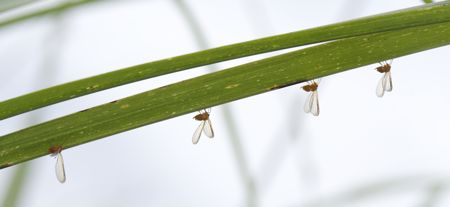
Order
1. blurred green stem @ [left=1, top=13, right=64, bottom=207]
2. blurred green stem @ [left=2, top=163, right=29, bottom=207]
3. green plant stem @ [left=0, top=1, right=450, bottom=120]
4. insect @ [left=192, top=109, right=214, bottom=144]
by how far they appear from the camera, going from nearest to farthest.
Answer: green plant stem @ [left=0, top=1, right=450, bottom=120], insect @ [left=192, top=109, right=214, bottom=144], blurred green stem @ [left=2, top=163, right=29, bottom=207], blurred green stem @ [left=1, top=13, right=64, bottom=207]

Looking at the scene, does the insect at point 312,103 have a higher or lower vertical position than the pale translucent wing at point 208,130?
higher

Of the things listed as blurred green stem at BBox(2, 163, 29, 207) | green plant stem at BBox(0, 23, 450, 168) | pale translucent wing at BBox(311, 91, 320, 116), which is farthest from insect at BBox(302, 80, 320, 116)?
blurred green stem at BBox(2, 163, 29, 207)

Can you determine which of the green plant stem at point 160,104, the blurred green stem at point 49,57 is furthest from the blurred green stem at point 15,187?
the green plant stem at point 160,104

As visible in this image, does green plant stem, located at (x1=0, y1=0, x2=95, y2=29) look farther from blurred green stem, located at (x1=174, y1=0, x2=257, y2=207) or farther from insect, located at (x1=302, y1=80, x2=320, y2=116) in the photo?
insect, located at (x1=302, y1=80, x2=320, y2=116)

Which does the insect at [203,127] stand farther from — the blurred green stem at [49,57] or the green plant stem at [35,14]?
the blurred green stem at [49,57]

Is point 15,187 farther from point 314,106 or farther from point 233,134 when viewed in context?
point 314,106

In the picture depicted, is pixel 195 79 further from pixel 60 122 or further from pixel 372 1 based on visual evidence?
pixel 372 1
